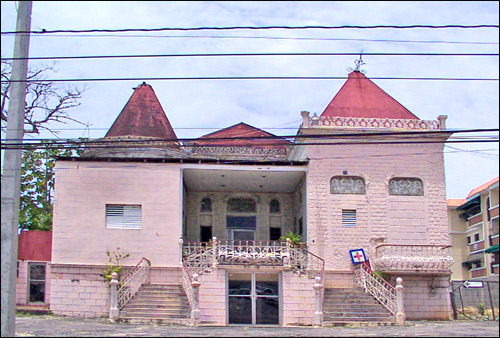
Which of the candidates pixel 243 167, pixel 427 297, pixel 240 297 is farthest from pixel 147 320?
pixel 427 297

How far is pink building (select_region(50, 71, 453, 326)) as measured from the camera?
85.1 feet

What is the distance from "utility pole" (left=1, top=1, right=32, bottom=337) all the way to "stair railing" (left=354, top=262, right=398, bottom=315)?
574 inches

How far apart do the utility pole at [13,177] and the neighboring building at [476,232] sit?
3770cm

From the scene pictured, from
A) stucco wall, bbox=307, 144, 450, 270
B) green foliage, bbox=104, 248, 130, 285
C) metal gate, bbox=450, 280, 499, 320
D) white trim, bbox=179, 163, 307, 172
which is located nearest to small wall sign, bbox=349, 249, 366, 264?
stucco wall, bbox=307, 144, 450, 270

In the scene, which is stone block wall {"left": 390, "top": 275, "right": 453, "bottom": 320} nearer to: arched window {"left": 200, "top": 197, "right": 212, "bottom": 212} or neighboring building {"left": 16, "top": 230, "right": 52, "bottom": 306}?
arched window {"left": 200, "top": 197, "right": 212, "bottom": 212}

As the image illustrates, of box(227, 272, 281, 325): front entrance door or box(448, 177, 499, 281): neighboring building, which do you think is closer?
box(227, 272, 281, 325): front entrance door

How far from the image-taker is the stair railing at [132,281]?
2475 cm

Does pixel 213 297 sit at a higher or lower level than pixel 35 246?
lower

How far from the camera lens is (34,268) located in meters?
27.4

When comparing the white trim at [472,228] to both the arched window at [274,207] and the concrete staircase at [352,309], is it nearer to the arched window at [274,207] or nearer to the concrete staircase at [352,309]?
the arched window at [274,207]

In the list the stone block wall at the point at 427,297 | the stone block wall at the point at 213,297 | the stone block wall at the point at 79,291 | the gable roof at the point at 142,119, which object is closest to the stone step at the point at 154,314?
the stone block wall at the point at 213,297

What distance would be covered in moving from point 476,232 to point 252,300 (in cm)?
3200

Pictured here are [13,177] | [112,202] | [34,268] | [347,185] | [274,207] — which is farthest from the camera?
[274,207]

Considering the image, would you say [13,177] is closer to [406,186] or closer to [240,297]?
[240,297]
